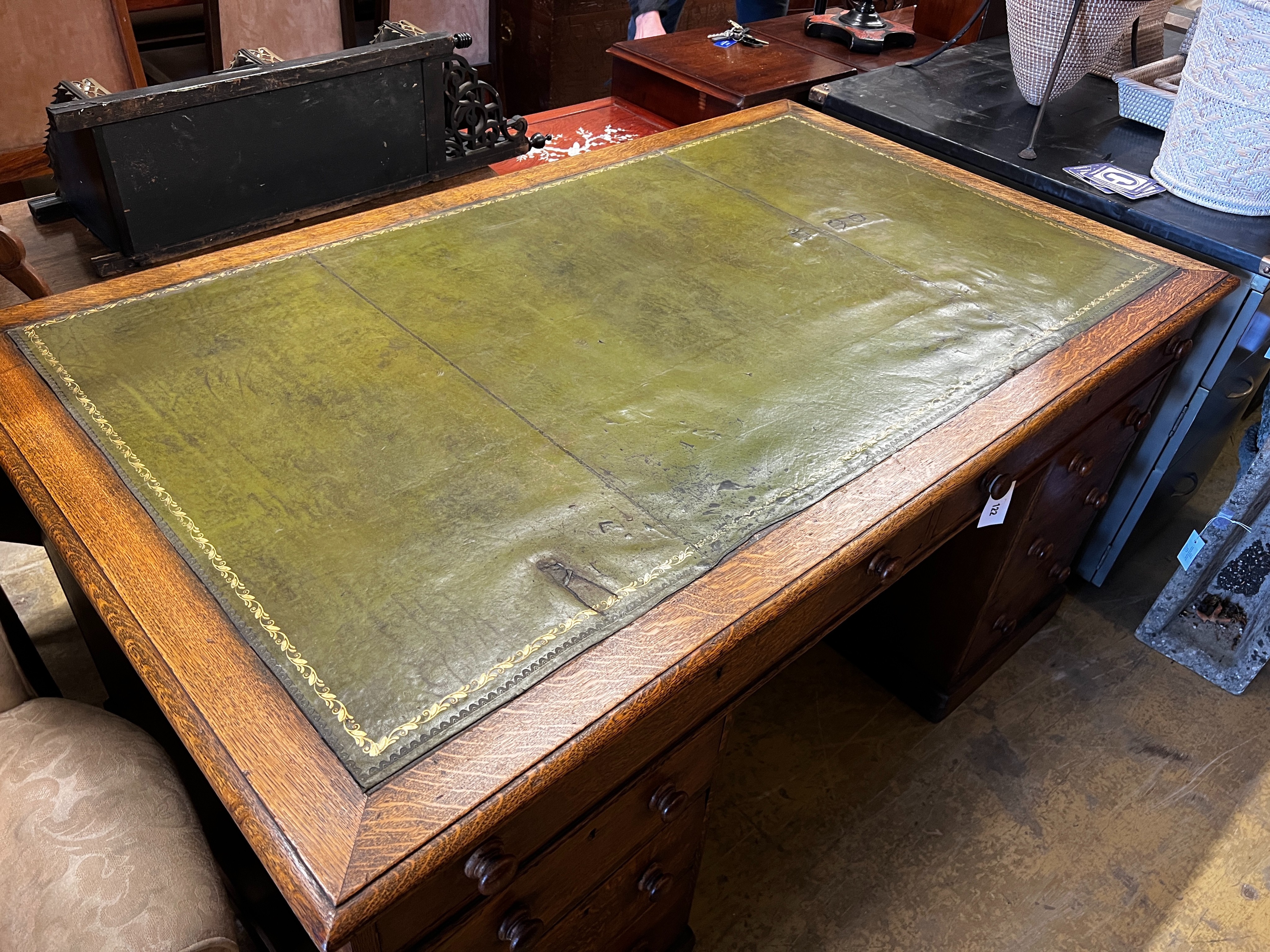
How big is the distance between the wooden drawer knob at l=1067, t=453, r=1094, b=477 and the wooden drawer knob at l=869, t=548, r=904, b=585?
52 centimetres

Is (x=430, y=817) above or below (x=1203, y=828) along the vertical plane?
above

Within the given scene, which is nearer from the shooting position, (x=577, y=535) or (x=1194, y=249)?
(x=577, y=535)

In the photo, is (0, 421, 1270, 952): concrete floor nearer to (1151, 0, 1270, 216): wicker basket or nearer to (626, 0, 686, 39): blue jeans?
(1151, 0, 1270, 216): wicker basket

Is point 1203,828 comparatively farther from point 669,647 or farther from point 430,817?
point 430,817

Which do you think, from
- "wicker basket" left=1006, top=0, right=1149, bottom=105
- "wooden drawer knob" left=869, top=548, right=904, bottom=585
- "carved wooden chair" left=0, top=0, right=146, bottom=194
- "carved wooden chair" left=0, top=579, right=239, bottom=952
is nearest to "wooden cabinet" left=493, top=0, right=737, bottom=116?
"carved wooden chair" left=0, top=0, right=146, bottom=194

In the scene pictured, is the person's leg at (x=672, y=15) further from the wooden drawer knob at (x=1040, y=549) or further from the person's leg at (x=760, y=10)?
the wooden drawer knob at (x=1040, y=549)

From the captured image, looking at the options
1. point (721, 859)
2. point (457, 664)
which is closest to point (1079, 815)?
point (721, 859)

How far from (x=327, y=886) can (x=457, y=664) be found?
222 millimetres

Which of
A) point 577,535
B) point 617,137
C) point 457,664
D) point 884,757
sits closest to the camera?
point 457,664

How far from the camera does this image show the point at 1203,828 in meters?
1.81

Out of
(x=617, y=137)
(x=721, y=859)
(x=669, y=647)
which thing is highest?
(x=669, y=647)

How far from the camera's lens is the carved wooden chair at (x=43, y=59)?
2750 millimetres

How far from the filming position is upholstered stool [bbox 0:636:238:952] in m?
0.96

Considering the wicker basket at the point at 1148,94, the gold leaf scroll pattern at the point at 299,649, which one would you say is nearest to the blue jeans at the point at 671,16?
the wicker basket at the point at 1148,94
